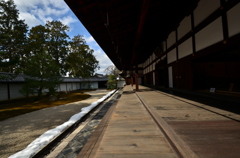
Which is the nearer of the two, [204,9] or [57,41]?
[204,9]

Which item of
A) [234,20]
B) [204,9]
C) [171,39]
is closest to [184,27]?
[204,9]

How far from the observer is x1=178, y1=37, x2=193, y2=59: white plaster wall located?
5.57 m

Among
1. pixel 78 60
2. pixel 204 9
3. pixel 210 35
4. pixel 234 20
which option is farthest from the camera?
pixel 78 60

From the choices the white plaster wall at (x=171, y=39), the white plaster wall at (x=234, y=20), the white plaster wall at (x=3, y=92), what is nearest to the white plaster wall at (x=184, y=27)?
the white plaster wall at (x=171, y=39)

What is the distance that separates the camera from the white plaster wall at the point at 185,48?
5.57 m

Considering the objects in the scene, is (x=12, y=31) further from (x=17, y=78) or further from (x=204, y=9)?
(x=204, y=9)

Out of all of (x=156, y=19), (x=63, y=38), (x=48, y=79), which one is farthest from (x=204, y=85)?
(x=63, y=38)

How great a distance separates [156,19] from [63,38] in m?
19.3

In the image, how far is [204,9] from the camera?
4430 millimetres

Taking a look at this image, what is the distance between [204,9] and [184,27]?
1645 millimetres

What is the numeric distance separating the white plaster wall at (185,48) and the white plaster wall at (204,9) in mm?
931

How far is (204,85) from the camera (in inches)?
259

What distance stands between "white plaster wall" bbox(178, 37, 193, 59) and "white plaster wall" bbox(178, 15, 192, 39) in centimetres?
53

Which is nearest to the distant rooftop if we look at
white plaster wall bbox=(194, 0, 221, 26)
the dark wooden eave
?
the dark wooden eave
